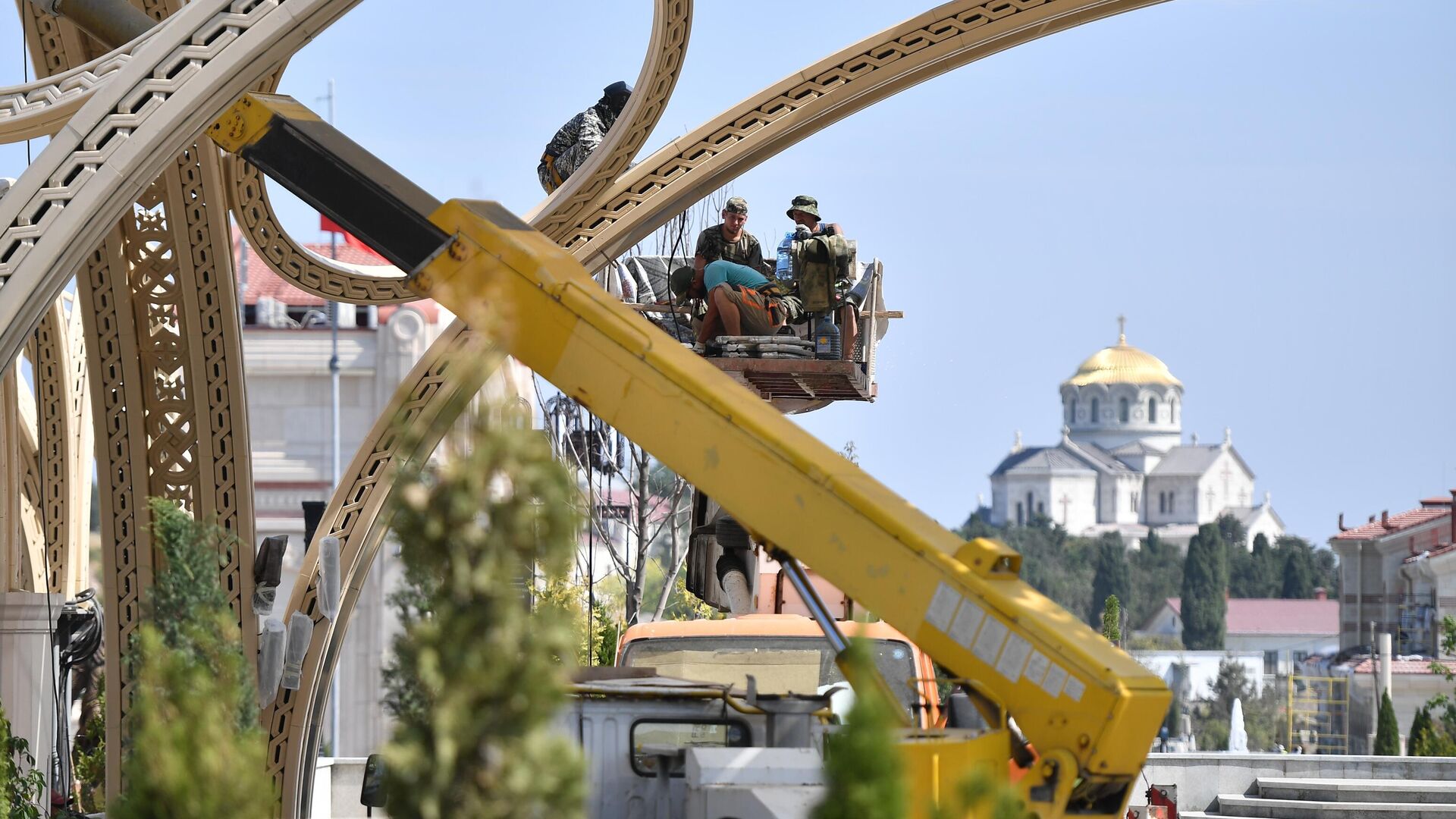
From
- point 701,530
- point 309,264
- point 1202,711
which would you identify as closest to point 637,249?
point 309,264

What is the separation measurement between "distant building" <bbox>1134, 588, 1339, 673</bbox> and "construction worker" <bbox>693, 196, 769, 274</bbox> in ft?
455

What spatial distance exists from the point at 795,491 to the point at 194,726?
121 inches

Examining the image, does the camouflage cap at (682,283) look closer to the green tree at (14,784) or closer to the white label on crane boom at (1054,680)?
the green tree at (14,784)

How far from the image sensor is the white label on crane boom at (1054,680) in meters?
8.23

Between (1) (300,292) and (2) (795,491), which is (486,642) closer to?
(2) (795,491)

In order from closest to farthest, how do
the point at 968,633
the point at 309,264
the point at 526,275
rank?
the point at 968,633, the point at 526,275, the point at 309,264

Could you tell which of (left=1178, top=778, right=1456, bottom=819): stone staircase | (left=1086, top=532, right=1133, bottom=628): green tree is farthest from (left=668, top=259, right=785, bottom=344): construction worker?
(left=1086, top=532, right=1133, bottom=628): green tree

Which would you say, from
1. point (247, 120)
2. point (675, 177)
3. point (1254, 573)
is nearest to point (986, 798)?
point (247, 120)

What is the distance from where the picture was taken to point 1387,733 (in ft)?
123

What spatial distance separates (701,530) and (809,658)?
5.83ft

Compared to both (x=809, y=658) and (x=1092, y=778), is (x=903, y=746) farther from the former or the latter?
(x=809, y=658)

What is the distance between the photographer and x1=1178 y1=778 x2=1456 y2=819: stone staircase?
18.9m

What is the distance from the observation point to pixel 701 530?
43.3 ft

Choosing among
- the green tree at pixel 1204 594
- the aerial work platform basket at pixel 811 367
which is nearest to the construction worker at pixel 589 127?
the aerial work platform basket at pixel 811 367
